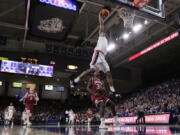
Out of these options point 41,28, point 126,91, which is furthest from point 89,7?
point 126,91

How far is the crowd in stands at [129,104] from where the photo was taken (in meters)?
16.0

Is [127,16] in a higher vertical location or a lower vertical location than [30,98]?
higher

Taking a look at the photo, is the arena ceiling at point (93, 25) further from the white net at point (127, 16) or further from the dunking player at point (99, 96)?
the dunking player at point (99, 96)

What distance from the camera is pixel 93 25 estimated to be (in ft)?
59.4

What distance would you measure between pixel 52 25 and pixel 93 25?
674cm

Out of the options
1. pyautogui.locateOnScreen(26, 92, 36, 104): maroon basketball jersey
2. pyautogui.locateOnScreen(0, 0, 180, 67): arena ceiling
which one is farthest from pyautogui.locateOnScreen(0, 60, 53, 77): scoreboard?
pyautogui.locateOnScreen(26, 92, 36, 104): maroon basketball jersey

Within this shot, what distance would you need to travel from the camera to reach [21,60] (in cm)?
2070

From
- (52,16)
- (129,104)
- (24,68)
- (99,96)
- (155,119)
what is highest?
(52,16)

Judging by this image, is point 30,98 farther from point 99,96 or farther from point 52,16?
point 99,96

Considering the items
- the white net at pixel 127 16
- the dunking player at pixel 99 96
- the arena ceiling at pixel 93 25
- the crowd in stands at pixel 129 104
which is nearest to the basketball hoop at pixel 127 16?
the white net at pixel 127 16

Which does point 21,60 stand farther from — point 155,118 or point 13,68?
point 155,118

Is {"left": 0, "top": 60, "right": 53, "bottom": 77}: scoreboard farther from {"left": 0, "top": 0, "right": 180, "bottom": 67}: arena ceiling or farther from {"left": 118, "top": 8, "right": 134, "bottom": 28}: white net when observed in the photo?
{"left": 118, "top": 8, "right": 134, "bottom": 28}: white net

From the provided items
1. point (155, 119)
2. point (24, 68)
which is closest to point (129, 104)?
point (155, 119)

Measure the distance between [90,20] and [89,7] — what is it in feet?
7.34
